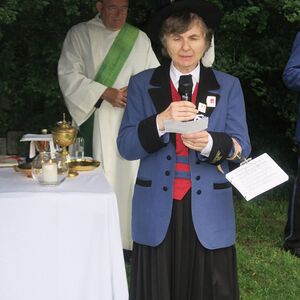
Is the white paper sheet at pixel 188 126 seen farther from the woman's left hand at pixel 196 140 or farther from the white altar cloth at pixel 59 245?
the white altar cloth at pixel 59 245

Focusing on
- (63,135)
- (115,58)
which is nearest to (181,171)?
(63,135)

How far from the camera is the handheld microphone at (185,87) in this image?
2217 millimetres

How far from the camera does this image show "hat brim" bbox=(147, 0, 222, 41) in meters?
2.31

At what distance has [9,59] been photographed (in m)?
5.66

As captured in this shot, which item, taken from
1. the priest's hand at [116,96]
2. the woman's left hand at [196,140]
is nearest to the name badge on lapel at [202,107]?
the woman's left hand at [196,140]

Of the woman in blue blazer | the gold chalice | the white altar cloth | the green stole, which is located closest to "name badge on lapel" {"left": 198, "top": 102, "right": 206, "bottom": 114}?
the woman in blue blazer

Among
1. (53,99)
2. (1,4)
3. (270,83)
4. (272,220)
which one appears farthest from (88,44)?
(270,83)

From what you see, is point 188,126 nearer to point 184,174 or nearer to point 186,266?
point 184,174

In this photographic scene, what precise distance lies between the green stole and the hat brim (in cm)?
157

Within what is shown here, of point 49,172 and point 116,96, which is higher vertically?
point 116,96

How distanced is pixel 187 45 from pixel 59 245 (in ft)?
3.15

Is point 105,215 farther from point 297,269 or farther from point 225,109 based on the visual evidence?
point 297,269

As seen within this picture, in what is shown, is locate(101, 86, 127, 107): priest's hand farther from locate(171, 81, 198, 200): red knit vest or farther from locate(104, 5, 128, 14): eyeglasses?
locate(171, 81, 198, 200): red knit vest

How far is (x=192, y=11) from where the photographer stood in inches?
91.9
